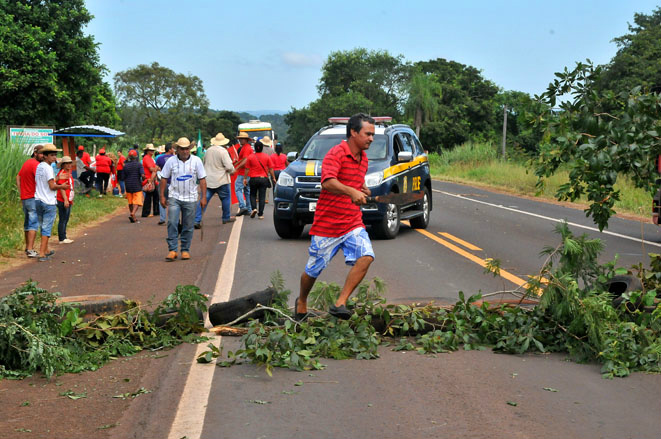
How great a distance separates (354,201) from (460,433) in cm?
269

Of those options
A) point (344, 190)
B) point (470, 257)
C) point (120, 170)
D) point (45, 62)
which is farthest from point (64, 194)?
point (45, 62)

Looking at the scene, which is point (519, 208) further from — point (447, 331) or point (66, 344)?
point (66, 344)

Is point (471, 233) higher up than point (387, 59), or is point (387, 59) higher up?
point (387, 59)

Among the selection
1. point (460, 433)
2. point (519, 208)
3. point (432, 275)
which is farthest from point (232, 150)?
point (460, 433)

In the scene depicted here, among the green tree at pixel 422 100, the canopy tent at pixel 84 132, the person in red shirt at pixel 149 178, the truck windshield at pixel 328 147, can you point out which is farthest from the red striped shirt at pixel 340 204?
the green tree at pixel 422 100

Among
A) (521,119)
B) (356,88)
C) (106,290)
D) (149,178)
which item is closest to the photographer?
(521,119)

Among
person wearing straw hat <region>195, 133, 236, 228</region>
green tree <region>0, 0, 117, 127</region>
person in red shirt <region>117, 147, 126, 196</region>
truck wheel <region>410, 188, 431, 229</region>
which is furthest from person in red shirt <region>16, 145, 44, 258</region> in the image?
green tree <region>0, 0, 117, 127</region>

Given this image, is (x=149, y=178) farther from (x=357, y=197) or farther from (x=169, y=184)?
(x=357, y=197)

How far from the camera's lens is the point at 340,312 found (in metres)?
6.94

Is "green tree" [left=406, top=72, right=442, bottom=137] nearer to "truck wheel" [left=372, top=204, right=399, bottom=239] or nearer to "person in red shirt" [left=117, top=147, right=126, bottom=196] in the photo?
"person in red shirt" [left=117, top=147, right=126, bottom=196]

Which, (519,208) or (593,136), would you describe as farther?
(519,208)

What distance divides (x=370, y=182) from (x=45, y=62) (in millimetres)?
24730

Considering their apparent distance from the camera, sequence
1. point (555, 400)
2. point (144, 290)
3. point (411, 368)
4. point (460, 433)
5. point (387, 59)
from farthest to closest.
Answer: point (387, 59) < point (144, 290) < point (411, 368) < point (555, 400) < point (460, 433)

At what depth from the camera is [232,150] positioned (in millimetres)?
24984
